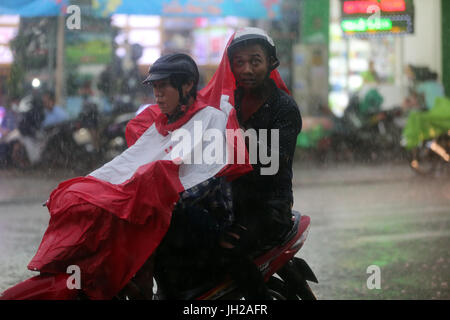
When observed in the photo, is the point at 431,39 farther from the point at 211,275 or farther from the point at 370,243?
the point at 211,275

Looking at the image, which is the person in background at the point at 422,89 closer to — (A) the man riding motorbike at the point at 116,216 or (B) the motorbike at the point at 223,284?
(B) the motorbike at the point at 223,284

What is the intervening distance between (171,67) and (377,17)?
42.8 ft

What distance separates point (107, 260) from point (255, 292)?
697 mm

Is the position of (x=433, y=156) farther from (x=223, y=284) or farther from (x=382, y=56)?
(x=223, y=284)

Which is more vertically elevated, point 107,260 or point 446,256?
point 107,260

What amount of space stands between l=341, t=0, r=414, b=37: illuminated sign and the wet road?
4.22 metres

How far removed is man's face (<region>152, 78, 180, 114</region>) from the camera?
9.80 feet

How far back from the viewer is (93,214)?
2.69 metres

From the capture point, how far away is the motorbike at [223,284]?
2.68 m

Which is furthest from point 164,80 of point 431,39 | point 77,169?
point 431,39

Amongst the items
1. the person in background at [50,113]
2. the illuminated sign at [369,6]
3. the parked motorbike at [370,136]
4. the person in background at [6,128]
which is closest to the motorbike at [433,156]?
the parked motorbike at [370,136]

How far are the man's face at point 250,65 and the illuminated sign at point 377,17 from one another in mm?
12405

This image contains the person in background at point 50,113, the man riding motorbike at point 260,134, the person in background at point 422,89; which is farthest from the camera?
the person in background at point 422,89

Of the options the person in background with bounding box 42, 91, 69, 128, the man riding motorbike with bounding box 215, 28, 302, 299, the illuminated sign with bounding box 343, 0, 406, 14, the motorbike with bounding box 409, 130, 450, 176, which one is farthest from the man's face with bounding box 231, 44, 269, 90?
the illuminated sign with bounding box 343, 0, 406, 14
